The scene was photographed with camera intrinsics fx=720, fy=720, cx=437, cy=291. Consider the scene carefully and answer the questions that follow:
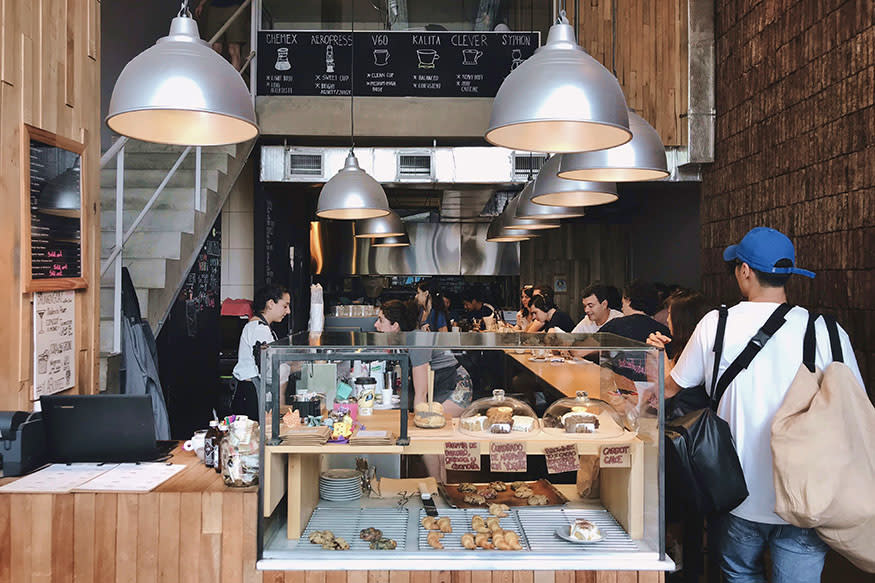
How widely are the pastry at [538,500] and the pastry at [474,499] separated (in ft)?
0.63

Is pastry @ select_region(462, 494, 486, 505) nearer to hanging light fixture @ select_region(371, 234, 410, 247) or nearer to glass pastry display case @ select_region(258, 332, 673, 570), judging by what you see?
glass pastry display case @ select_region(258, 332, 673, 570)

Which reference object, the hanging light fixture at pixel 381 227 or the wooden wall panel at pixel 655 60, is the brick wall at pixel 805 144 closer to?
the wooden wall panel at pixel 655 60

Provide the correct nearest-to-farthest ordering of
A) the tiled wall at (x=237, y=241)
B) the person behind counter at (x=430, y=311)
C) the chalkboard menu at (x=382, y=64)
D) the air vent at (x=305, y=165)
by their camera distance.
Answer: the chalkboard menu at (x=382, y=64) → the air vent at (x=305, y=165) → the tiled wall at (x=237, y=241) → the person behind counter at (x=430, y=311)

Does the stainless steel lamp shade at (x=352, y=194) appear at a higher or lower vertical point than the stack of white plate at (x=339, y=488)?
higher

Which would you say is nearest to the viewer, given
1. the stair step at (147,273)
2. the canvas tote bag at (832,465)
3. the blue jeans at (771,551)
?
the canvas tote bag at (832,465)

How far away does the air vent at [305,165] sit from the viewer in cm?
673

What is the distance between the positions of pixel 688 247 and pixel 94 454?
6.72 meters

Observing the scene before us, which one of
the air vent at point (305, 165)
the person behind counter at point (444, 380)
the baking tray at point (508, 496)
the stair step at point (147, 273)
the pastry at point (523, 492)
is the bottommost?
the baking tray at point (508, 496)

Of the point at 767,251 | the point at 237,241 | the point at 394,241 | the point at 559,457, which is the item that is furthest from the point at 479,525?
the point at 394,241

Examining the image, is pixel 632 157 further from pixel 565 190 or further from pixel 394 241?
pixel 394 241

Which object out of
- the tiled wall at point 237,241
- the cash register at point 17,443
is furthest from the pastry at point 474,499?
the tiled wall at point 237,241

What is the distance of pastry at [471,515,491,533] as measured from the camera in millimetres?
2594

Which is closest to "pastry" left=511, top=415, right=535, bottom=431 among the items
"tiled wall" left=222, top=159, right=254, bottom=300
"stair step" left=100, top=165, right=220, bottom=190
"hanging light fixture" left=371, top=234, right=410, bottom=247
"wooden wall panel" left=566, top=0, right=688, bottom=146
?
"stair step" left=100, top=165, right=220, bottom=190

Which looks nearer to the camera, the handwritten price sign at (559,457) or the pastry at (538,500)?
the handwritten price sign at (559,457)
